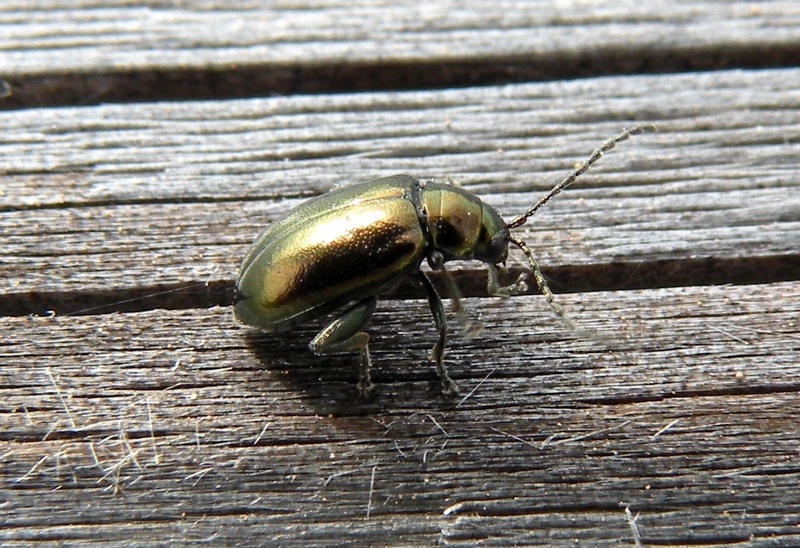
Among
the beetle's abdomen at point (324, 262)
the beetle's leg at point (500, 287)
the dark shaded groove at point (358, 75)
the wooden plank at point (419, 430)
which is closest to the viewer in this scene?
the wooden plank at point (419, 430)

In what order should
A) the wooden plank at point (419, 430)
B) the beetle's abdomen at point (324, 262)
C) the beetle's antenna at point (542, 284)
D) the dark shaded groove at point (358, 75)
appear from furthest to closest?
the dark shaded groove at point (358, 75)
the beetle's antenna at point (542, 284)
the beetle's abdomen at point (324, 262)
the wooden plank at point (419, 430)

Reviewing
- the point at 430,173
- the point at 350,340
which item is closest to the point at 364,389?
the point at 350,340

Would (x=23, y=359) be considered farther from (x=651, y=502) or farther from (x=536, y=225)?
(x=651, y=502)

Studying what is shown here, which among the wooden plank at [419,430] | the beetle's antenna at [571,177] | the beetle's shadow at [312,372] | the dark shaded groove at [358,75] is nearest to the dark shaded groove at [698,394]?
the wooden plank at [419,430]

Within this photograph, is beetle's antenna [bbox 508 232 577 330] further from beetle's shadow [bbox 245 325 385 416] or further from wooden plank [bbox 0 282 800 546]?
beetle's shadow [bbox 245 325 385 416]

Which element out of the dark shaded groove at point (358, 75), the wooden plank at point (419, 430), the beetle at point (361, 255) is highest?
the dark shaded groove at point (358, 75)

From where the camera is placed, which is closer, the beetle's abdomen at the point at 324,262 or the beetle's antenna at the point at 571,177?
the beetle's abdomen at the point at 324,262

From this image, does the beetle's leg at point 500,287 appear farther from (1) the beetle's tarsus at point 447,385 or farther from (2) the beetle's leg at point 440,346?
(1) the beetle's tarsus at point 447,385
